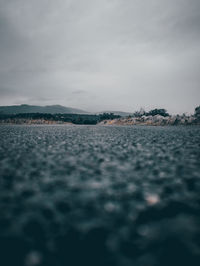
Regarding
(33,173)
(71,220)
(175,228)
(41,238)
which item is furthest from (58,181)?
(175,228)

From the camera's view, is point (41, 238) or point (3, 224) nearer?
point (41, 238)

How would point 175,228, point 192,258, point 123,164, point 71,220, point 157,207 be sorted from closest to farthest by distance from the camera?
1. point 192,258
2. point 175,228
3. point 71,220
4. point 157,207
5. point 123,164

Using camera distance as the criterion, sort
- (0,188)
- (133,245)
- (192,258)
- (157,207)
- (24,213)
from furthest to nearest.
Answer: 1. (0,188)
2. (157,207)
3. (24,213)
4. (133,245)
5. (192,258)

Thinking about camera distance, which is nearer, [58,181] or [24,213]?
[24,213]

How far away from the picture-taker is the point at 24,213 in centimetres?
872

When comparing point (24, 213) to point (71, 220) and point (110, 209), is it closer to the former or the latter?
point (71, 220)

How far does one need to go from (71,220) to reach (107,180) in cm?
566

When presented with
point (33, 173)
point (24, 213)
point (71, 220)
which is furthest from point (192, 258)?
point (33, 173)

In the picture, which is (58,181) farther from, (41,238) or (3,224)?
(41,238)

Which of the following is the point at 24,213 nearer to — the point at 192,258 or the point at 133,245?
the point at 133,245

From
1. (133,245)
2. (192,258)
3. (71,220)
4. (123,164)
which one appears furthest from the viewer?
(123,164)

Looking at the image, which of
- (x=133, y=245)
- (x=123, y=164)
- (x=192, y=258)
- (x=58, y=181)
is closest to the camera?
(x=192, y=258)

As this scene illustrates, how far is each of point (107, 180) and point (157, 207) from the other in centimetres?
486

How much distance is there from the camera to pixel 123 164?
18375mm
